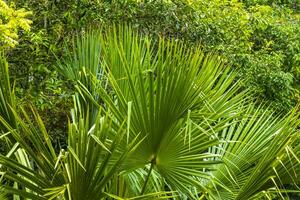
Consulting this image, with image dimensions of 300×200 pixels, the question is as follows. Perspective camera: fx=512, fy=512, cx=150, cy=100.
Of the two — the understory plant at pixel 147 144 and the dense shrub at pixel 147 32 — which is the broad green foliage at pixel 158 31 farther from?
the understory plant at pixel 147 144

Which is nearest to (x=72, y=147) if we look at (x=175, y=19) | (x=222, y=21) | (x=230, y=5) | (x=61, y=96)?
(x=61, y=96)

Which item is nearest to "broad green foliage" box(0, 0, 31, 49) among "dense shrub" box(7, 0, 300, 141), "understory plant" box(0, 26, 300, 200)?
"dense shrub" box(7, 0, 300, 141)

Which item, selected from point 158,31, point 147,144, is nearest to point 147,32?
point 158,31

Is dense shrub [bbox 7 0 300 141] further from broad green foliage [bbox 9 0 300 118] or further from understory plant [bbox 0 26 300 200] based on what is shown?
understory plant [bbox 0 26 300 200]

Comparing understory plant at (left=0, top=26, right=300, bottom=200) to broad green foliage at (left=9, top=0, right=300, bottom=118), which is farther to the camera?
broad green foliage at (left=9, top=0, right=300, bottom=118)

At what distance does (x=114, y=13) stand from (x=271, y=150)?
241 centimetres

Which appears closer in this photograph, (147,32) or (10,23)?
(10,23)

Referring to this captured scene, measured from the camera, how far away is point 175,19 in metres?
4.52

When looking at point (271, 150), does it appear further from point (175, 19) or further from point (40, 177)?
point (175, 19)

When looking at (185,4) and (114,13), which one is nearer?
(114,13)

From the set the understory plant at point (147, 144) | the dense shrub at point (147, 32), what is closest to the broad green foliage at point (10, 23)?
the dense shrub at point (147, 32)

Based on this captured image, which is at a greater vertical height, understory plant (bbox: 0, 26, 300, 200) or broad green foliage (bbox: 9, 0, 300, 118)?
understory plant (bbox: 0, 26, 300, 200)

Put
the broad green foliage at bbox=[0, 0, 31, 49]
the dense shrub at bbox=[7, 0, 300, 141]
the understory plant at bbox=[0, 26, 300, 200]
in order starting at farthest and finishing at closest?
the dense shrub at bbox=[7, 0, 300, 141]
the broad green foliage at bbox=[0, 0, 31, 49]
the understory plant at bbox=[0, 26, 300, 200]

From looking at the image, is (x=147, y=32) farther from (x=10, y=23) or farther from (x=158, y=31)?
(x=10, y=23)
